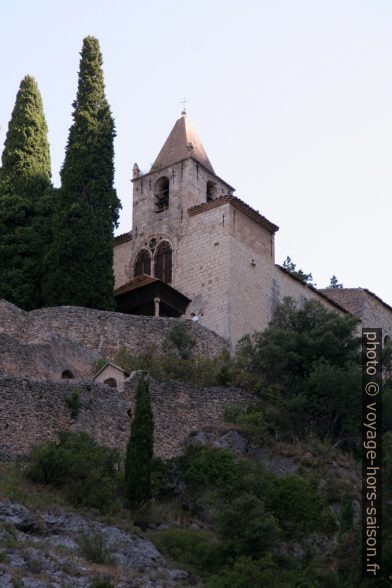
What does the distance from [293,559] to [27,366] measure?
9.20m

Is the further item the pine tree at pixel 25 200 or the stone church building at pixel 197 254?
the stone church building at pixel 197 254

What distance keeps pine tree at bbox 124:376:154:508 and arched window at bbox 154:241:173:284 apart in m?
13.4

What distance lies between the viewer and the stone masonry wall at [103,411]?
35.9 meters

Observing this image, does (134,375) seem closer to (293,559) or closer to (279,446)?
(279,446)

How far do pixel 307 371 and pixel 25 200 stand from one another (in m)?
11.5

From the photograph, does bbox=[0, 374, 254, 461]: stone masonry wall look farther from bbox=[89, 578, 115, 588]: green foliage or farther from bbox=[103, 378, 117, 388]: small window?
bbox=[89, 578, 115, 588]: green foliage

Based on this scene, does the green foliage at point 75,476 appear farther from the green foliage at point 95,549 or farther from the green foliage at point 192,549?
the green foliage at point 95,549

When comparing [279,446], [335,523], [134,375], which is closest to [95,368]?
[134,375]

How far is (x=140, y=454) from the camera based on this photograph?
35156 mm

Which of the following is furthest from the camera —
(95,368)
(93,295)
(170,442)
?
(93,295)

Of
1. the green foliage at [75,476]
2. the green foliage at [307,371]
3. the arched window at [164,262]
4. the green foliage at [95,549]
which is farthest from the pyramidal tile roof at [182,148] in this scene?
the green foliage at [95,549]

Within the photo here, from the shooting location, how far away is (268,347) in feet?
139

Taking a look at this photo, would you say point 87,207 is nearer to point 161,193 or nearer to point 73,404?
point 161,193

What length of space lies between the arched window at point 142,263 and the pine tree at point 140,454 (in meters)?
14.2
